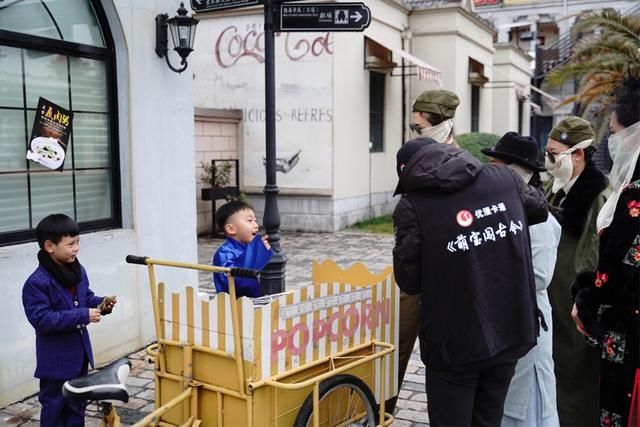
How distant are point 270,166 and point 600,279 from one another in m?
3.28

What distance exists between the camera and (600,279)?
295 centimetres

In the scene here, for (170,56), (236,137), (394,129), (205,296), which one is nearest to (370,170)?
(394,129)

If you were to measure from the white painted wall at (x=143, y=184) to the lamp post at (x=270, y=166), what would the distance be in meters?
0.95

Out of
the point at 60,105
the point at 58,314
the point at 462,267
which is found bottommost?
the point at 58,314

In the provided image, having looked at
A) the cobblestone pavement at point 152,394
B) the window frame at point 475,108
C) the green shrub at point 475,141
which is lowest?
the cobblestone pavement at point 152,394

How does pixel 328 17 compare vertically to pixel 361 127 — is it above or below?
above

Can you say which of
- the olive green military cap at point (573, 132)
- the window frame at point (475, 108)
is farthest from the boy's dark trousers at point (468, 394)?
the window frame at point (475, 108)

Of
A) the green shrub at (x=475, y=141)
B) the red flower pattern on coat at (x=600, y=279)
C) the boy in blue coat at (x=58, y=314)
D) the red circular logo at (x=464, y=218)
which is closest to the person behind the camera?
the red circular logo at (x=464, y=218)

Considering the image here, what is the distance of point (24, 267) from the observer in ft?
15.3

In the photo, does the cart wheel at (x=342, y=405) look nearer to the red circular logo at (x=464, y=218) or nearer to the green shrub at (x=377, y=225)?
the red circular logo at (x=464, y=218)

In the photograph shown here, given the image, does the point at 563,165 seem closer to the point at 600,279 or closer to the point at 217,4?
the point at 600,279

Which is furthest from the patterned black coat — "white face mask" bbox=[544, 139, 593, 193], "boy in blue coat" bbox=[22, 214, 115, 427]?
"boy in blue coat" bbox=[22, 214, 115, 427]

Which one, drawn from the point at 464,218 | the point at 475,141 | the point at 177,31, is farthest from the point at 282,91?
the point at 464,218

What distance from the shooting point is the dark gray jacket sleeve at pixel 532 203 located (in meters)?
2.94
